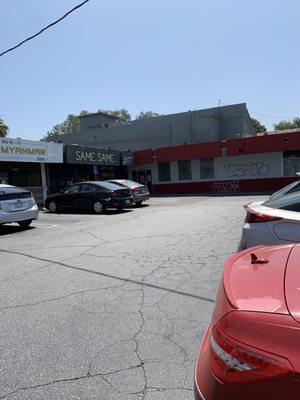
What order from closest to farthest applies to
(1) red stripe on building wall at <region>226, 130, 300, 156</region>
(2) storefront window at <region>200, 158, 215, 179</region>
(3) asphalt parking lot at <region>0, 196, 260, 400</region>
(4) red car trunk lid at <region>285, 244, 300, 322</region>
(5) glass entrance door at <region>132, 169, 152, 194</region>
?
(4) red car trunk lid at <region>285, 244, 300, 322</region>, (3) asphalt parking lot at <region>0, 196, 260, 400</region>, (1) red stripe on building wall at <region>226, 130, 300, 156</region>, (2) storefront window at <region>200, 158, 215, 179</region>, (5) glass entrance door at <region>132, 169, 152, 194</region>

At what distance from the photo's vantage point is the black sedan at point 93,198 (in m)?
19.1

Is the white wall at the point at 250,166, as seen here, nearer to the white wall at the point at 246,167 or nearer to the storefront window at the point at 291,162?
the white wall at the point at 246,167

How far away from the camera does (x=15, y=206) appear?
13.6 metres

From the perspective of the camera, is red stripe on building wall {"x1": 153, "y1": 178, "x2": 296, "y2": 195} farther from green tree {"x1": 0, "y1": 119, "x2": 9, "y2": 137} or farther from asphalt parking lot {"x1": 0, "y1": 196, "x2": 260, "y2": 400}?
asphalt parking lot {"x1": 0, "y1": 196, "x2": 260, "y2": 400}

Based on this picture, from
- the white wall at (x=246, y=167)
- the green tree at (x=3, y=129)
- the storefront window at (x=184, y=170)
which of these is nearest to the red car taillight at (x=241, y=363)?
the white wall at (x=246, y=167)

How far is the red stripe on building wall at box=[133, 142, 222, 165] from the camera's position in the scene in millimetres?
32184

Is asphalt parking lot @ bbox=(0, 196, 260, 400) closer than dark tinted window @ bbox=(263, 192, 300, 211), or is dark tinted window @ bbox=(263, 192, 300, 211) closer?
asphalt parking lot @ bbox=(0, 196, 260, 400)

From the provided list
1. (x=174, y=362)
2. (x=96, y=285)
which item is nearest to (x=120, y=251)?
(x=96, y=285)

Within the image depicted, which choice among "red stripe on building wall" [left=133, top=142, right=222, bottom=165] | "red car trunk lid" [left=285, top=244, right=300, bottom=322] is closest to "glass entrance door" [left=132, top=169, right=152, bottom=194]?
"red stripe on building wall" [left=133, top=142, right=222, bottom=165]

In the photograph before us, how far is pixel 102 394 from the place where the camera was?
10.7ft

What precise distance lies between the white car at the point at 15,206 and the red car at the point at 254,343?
11783mm

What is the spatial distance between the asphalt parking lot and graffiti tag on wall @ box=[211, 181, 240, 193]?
22828 mm

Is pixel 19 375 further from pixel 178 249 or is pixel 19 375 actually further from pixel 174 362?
pixel 178 249

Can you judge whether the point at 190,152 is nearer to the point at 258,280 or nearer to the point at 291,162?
the point at 291,162
